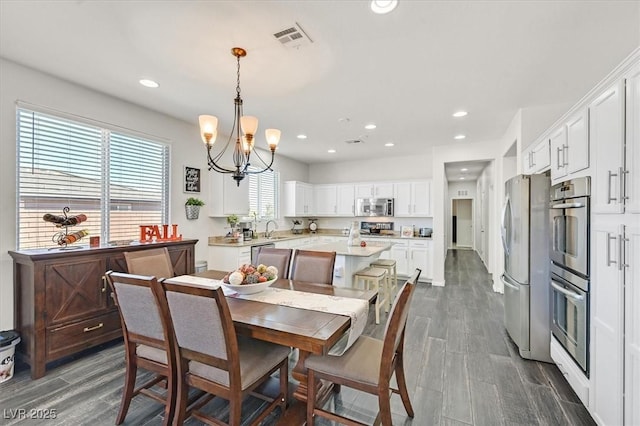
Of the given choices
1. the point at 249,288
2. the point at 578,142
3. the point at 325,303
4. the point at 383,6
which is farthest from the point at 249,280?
the point at 578,142

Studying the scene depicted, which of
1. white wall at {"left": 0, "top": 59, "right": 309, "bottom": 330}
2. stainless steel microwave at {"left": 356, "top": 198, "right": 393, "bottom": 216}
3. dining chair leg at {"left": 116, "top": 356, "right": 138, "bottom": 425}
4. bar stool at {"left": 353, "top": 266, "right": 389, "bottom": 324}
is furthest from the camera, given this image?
stainless steel microwave at {"left": 356, "top": 198, "right": 393, "bottom": 216}

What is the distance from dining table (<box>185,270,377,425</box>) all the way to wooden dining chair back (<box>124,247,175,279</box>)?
3.60ft

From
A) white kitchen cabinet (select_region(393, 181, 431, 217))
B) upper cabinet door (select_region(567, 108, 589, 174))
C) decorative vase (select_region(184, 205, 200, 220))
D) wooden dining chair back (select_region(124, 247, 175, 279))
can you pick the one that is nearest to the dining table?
wooden dining chair back (select_region(124, 247, 175, 279))

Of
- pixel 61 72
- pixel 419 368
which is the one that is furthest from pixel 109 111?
pixel 419 368

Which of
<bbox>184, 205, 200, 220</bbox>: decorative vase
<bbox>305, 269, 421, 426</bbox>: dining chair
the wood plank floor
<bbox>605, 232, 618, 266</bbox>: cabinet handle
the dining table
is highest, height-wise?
<bbox>184, 205, 200, 220</bbox>: decorative vase

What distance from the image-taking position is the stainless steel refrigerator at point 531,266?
266cm

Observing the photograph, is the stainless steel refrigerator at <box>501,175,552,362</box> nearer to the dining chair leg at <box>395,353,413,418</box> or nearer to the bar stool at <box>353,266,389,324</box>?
the bar stool at <box>353,266,389,324</box>

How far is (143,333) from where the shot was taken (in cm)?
175

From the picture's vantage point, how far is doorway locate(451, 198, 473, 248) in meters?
11.7

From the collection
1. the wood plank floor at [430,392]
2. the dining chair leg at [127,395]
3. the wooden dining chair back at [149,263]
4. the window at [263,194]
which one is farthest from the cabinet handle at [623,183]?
the window at [263,194]

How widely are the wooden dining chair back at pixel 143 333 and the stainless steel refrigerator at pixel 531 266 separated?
9.98ft

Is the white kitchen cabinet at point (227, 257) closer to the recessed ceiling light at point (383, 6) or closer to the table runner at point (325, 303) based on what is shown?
the table runner at point (325, 303)

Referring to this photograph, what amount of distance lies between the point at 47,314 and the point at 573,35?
188 inches

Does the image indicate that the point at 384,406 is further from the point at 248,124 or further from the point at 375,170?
the point at 375,170
